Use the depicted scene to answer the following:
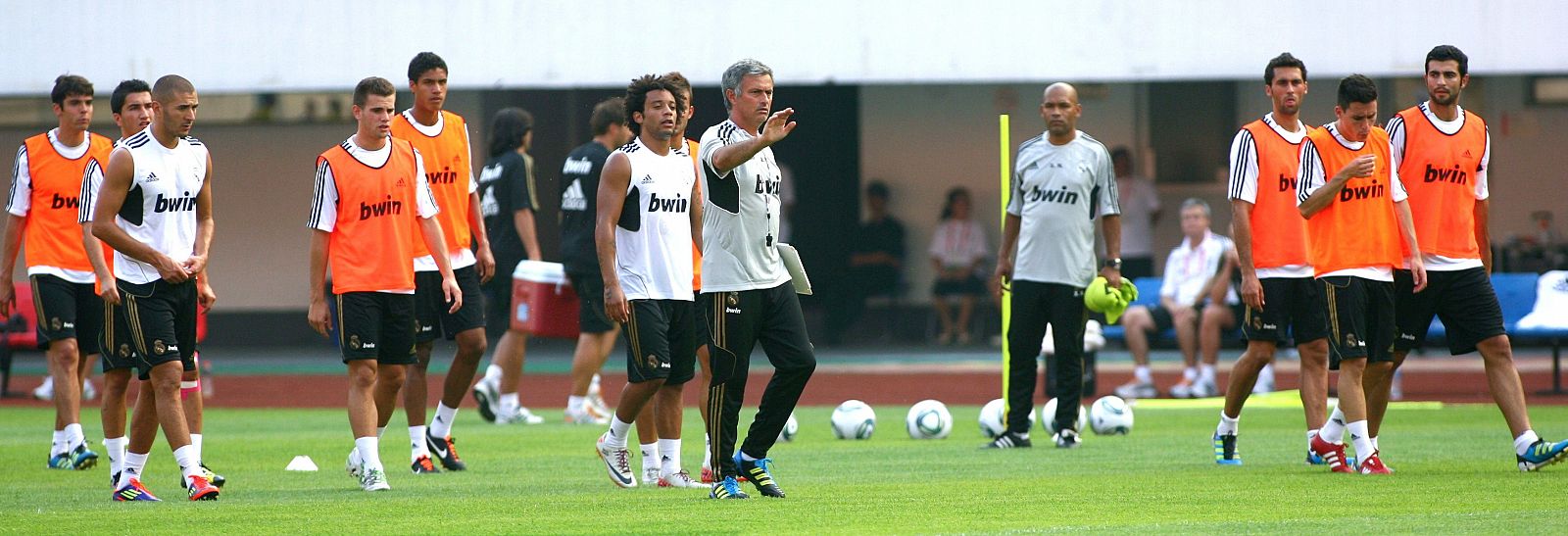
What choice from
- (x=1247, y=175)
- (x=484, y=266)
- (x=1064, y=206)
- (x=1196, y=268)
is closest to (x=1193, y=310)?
(x=1196, y=268)

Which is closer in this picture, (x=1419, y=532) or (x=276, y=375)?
(x=1419, y=532)

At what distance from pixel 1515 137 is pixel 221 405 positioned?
1571 cm

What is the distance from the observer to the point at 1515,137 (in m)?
22.8

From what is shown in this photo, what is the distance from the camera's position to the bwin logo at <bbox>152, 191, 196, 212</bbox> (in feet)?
27.6

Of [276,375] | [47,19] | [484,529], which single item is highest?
[47,19]

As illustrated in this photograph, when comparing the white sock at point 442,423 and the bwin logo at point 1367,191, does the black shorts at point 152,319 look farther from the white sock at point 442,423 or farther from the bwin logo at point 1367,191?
the bwin logo at point 1367,191

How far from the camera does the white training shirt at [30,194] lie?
10.5 m

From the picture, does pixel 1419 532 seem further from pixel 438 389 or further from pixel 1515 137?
pixel 1515 137

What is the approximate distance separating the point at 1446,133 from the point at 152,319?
637 centimetres

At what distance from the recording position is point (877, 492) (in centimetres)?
849

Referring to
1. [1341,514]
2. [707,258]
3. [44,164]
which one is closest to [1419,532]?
[1341,514]

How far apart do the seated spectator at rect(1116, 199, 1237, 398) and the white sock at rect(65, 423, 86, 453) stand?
9.27 m

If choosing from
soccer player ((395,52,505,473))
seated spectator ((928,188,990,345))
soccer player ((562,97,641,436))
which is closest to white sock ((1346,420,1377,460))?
soccer player ((562,97,641,436))

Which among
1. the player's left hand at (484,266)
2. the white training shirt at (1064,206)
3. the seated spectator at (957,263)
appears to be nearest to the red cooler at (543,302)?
the player's left hand at (484,266)
